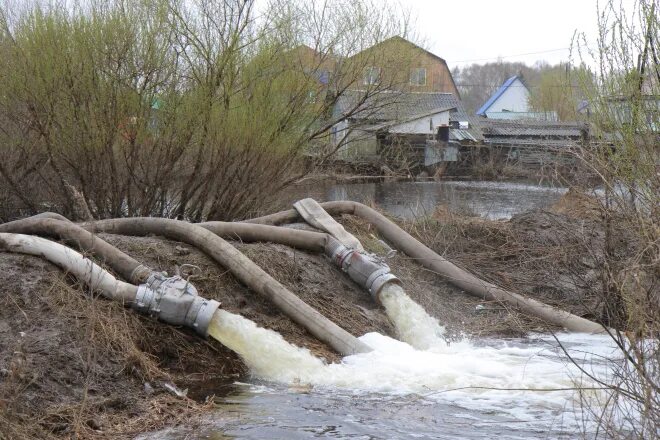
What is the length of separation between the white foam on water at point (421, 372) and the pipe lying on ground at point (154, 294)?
0.88ft

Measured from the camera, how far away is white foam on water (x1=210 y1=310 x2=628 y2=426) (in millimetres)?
7422

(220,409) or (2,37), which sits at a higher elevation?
(2,37)

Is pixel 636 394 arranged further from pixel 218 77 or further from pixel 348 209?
pixel 218 77

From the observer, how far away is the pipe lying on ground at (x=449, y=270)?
1049 centimetres

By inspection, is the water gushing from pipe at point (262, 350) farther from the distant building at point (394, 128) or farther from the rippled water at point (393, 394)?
the distant building at point (394, 128)

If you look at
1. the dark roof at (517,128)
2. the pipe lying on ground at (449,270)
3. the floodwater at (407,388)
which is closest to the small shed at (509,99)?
the dark roof at (517,128)

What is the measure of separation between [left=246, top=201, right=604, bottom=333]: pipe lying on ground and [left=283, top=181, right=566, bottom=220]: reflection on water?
28.0 ft

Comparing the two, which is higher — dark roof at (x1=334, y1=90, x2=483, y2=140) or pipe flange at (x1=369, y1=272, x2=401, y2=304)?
dark roof at (x1=334, y1=90, x2=483, y2=140)

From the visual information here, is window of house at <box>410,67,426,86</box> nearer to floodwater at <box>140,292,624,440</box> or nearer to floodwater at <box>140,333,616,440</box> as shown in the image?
floodwater at <box>140,292,624,440</box>

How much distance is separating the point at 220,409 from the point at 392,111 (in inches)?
756

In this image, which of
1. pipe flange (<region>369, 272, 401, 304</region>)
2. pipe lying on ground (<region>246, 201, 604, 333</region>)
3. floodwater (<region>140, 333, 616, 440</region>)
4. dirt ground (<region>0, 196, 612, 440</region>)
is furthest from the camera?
pipe lying on ground (<region>246, 201, 604, 333</region>)

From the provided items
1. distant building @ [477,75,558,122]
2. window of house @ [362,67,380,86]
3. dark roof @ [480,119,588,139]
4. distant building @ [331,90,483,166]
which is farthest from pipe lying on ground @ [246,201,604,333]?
distant building @ [477,75,558,122]

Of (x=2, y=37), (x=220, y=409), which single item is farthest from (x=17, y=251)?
(x=2, y=37)

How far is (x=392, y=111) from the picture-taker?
998 inches
